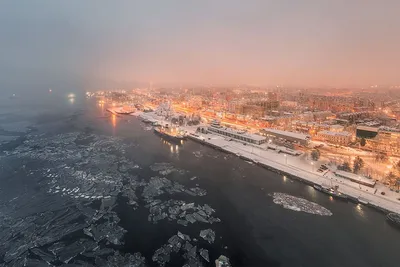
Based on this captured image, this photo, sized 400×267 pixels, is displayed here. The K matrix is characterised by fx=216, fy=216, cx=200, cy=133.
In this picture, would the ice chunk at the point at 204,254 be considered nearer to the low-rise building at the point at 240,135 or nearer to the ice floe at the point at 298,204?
the ice floe at the point at 298,204

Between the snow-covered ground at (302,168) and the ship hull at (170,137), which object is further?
the ship hull at (170,137)

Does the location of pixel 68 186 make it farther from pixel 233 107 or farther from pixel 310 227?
pixel 233 107

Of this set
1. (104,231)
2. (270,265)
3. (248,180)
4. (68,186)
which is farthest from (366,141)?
(68,186)

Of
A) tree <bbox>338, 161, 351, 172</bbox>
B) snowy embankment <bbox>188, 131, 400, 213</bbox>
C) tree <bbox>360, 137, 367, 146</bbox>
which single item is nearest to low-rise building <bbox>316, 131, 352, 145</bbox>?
tree <bbox>360, 137, 367, 146</bbox>

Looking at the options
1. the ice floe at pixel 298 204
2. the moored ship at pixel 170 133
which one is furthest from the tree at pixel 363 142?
the moored ship at pixel 170 133

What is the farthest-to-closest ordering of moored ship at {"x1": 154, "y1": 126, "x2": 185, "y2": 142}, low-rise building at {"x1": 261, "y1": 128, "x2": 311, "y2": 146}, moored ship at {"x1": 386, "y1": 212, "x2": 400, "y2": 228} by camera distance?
1. moored ship at {"x1": 154, "y1": 126, "x2": 185, "y2": 142}
2. low-rise building at {"x1": 261, "y1": 128, "x2": 311, "y2": 146}
3. moored ship at {"x1": 386, "y1": 212, "x2": 400, "y2": 228}

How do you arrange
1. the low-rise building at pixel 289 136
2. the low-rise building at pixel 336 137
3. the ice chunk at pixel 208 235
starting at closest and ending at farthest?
the ice chunk at pixel 208 235 < the low-rise building at pixel 289 136 < the low-rise building at pixel 336 137

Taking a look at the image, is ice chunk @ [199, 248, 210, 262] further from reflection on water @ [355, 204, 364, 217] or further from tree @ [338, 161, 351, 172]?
tree @ [338, 161, 351, 172]

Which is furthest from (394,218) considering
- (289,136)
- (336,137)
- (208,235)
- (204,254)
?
(336,137)
